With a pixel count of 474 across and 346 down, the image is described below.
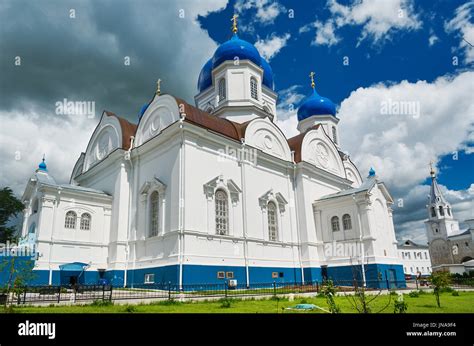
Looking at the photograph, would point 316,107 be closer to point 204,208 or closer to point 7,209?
point 204,208

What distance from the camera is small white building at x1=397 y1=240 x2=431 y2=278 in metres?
66.1

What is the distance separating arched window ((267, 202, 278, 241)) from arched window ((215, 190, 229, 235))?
3.66 metres

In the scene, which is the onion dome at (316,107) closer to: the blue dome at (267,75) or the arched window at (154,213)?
the blue dome at (267,75)

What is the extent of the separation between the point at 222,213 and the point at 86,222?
25.9ft

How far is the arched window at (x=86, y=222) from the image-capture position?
20.1 metres

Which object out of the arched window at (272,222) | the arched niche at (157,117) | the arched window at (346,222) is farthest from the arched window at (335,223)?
the arched niche at (157,117)

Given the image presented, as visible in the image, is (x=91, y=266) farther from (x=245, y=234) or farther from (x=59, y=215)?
(x=245, y=234)

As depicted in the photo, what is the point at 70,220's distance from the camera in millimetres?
19766

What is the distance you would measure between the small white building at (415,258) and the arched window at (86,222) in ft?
198

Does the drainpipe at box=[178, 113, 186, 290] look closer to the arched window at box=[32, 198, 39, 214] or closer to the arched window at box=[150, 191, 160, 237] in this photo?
the arched window at box=[150, 191, 160, 237]

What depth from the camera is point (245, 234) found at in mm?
19406

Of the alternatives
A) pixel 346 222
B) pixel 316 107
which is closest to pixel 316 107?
pixel 316 107

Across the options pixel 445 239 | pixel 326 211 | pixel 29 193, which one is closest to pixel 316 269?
pixel 326 211
